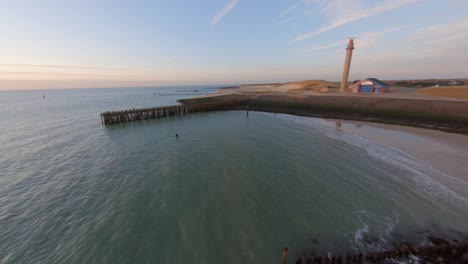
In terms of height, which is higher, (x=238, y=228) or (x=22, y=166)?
(x=22, y=166)

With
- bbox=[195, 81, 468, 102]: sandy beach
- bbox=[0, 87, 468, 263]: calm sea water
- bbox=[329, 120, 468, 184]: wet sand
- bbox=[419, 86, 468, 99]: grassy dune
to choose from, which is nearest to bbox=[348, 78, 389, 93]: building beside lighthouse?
bbox=[195, 81, 468, 102]: sandy beach

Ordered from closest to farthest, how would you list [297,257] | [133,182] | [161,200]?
[297,257] → [161,200] → [133,182]

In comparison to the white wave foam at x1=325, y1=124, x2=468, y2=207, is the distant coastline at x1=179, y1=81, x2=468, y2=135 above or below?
above

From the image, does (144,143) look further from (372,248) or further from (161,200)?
(372,248)

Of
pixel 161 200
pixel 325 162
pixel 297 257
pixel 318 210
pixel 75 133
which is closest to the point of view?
pixel 297 257

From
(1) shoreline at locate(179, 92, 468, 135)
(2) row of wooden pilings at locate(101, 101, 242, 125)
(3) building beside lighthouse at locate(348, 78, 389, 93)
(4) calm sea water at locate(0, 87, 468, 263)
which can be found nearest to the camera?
(4) calm sea water at locate(0, 87, 468, 263)

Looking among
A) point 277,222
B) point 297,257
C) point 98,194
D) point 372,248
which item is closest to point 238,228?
point 277,222

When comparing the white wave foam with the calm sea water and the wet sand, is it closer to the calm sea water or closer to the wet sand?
the calm sea water
